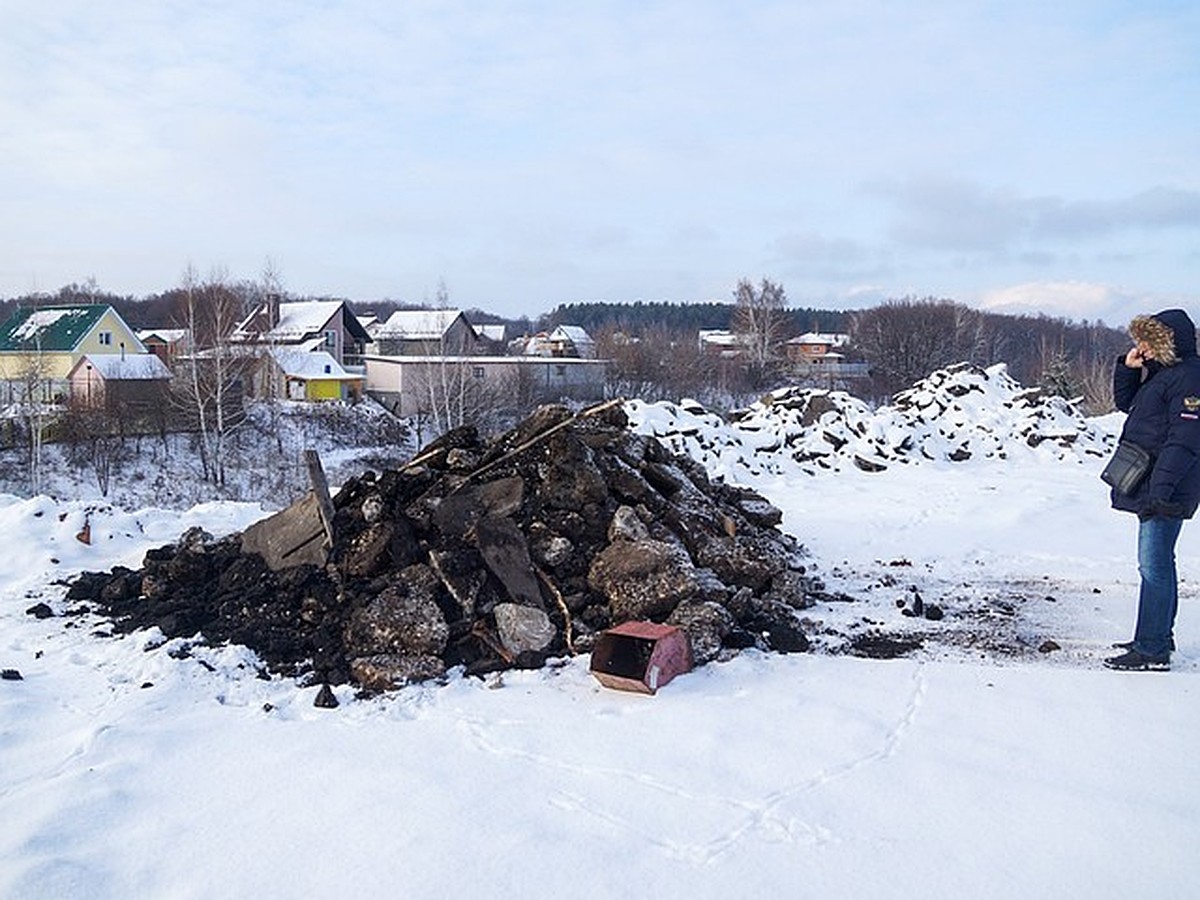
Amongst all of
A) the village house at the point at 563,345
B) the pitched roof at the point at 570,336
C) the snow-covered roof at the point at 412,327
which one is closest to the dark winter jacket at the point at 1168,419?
the snow-covered roof at the point at 412,327

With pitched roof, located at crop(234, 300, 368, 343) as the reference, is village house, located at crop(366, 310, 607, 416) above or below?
below

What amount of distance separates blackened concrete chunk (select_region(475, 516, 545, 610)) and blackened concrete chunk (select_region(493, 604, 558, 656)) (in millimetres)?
119

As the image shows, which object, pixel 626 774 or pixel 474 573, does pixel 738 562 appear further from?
pixel 626 774

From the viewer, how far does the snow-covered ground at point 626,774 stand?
7.85 ft

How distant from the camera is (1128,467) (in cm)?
391

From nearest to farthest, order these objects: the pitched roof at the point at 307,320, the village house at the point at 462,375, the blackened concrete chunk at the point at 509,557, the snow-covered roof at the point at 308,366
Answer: the blackened concrete chunk at the point at 509,557 → the village house at the point at 462,375 → the snow-covered roof at the point at 308,366 → the pitched roof at the point at 307,320

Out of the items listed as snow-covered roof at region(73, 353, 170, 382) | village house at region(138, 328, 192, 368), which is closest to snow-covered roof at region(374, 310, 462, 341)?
village house at region(138, 328, 192, 368)

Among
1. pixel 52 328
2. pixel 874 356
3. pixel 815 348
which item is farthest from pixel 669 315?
pixel 52 328

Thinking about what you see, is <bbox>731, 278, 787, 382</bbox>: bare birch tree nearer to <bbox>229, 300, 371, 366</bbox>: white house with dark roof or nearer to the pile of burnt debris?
<bbox>229, 300, 371, 366</bbox>: white house with dark roof

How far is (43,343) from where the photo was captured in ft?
104

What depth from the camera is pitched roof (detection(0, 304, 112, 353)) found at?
3123 centimetres

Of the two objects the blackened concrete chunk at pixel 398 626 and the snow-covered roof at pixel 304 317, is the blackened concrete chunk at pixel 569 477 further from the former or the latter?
the snow-covered roof at pixel 304 317

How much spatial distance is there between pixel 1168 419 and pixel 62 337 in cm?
3585

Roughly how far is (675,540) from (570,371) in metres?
31.8
